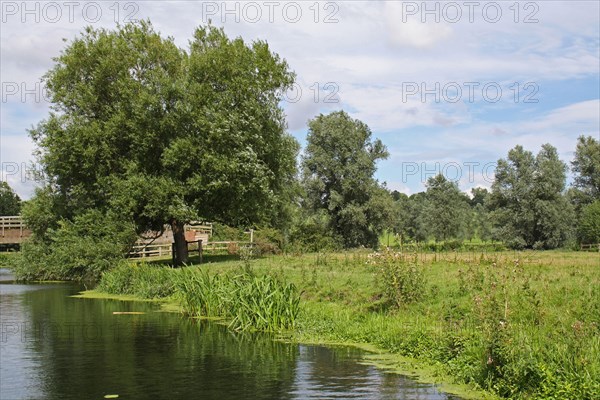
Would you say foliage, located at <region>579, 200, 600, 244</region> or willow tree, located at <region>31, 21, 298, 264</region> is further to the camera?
foliage, located at <region>579, 200, 600, 244</region>

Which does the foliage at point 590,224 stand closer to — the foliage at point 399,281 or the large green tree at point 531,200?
the large green tree at point 531,200

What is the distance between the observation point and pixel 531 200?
3066 inches

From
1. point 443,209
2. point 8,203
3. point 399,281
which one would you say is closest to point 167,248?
point 399,281

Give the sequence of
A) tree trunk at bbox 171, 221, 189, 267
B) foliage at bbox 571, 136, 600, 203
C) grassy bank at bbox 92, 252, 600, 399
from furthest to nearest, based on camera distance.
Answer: foliage at bbox 571, 136, 600, 203, tree trunk at bbox 171, 221, 189, 267, grassy bank at bbox 92, 252, 600, 399

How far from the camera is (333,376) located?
1431 centimetres

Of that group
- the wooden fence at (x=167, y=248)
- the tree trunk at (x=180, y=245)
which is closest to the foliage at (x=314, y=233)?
the wooden fence at (x=167, y=248)

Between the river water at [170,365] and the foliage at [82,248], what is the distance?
14.7 meters

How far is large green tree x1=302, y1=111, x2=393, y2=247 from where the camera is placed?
7031 centimetres

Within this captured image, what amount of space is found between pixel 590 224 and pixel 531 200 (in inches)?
284

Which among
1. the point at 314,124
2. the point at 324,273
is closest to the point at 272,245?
the point at 324,273

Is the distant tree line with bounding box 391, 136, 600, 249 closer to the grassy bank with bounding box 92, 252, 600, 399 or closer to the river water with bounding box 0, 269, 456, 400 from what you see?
the grassy bank with bounding box 92, 252, 600, 399

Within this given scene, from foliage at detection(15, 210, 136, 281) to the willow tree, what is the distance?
4.26 feet

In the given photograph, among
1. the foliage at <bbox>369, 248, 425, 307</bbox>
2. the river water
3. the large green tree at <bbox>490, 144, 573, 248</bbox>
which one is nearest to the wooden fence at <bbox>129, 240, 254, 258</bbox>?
the river water

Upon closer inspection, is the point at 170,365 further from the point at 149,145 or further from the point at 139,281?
the point at 149,145
